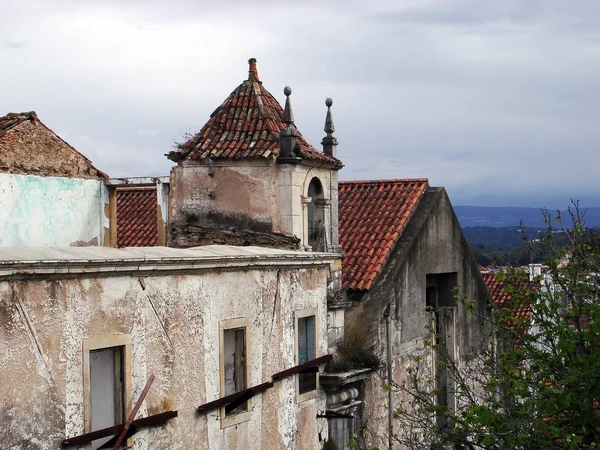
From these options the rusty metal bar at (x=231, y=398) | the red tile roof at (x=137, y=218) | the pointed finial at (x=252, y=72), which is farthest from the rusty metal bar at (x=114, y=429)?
the red tile roof at (x=137, y=218)

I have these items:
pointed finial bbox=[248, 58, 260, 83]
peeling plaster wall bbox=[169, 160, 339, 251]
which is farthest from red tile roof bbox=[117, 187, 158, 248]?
pointed finial bbox=[248, 58, 260, 83]

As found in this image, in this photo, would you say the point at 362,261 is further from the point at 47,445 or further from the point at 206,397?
the point at 47,445

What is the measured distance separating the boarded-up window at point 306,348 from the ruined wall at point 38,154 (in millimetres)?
5225

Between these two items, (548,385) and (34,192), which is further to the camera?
(34,192)

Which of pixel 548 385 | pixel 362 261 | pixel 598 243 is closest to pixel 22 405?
pixel 548 385

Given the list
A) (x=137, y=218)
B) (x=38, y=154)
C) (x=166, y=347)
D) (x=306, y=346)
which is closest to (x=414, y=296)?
(x=306, y=346)

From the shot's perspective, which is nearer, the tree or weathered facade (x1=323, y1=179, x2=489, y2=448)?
the tree

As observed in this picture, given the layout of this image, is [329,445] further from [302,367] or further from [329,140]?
[329,140]

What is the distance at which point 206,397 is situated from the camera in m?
14.3

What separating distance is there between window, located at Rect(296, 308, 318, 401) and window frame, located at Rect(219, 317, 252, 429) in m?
1.76

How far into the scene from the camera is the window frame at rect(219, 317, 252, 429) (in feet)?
48.1

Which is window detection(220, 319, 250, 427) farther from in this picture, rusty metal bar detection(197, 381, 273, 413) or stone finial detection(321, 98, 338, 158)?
stone finial detection(321, 98, 338, 158)

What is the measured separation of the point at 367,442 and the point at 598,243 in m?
6.44

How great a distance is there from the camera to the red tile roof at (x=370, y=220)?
68.0 ft
